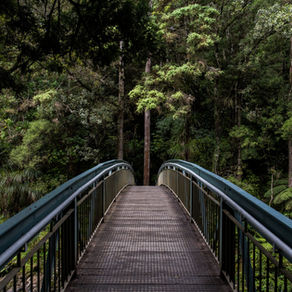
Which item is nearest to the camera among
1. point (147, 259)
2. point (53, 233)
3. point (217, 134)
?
point (53, 233)

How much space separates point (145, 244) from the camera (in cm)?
476

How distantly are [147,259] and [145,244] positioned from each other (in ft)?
2.04

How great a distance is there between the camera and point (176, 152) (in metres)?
19.7

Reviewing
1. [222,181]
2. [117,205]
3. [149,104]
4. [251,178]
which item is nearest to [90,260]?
[222,181]

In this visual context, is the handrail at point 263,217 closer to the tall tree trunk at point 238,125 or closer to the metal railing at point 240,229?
the metal railing at point 240,229

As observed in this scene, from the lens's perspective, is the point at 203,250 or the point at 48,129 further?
the point at 48,129

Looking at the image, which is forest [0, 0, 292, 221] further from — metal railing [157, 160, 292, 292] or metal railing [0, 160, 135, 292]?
metal railing [157, 160, 292, 292]

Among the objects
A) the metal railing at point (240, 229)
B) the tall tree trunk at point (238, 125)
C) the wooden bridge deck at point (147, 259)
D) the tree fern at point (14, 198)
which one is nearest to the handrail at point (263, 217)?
the metal railing at point (240, 229)

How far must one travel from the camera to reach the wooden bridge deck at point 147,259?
3.42 m

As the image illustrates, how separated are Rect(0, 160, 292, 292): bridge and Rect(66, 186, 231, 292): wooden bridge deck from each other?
12 millimetres

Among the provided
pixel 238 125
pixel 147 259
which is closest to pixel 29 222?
pixel 147 259

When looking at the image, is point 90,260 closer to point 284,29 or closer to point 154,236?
point 154,236

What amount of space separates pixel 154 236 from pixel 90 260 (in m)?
1.37

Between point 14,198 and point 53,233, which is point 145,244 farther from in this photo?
point 14,198
